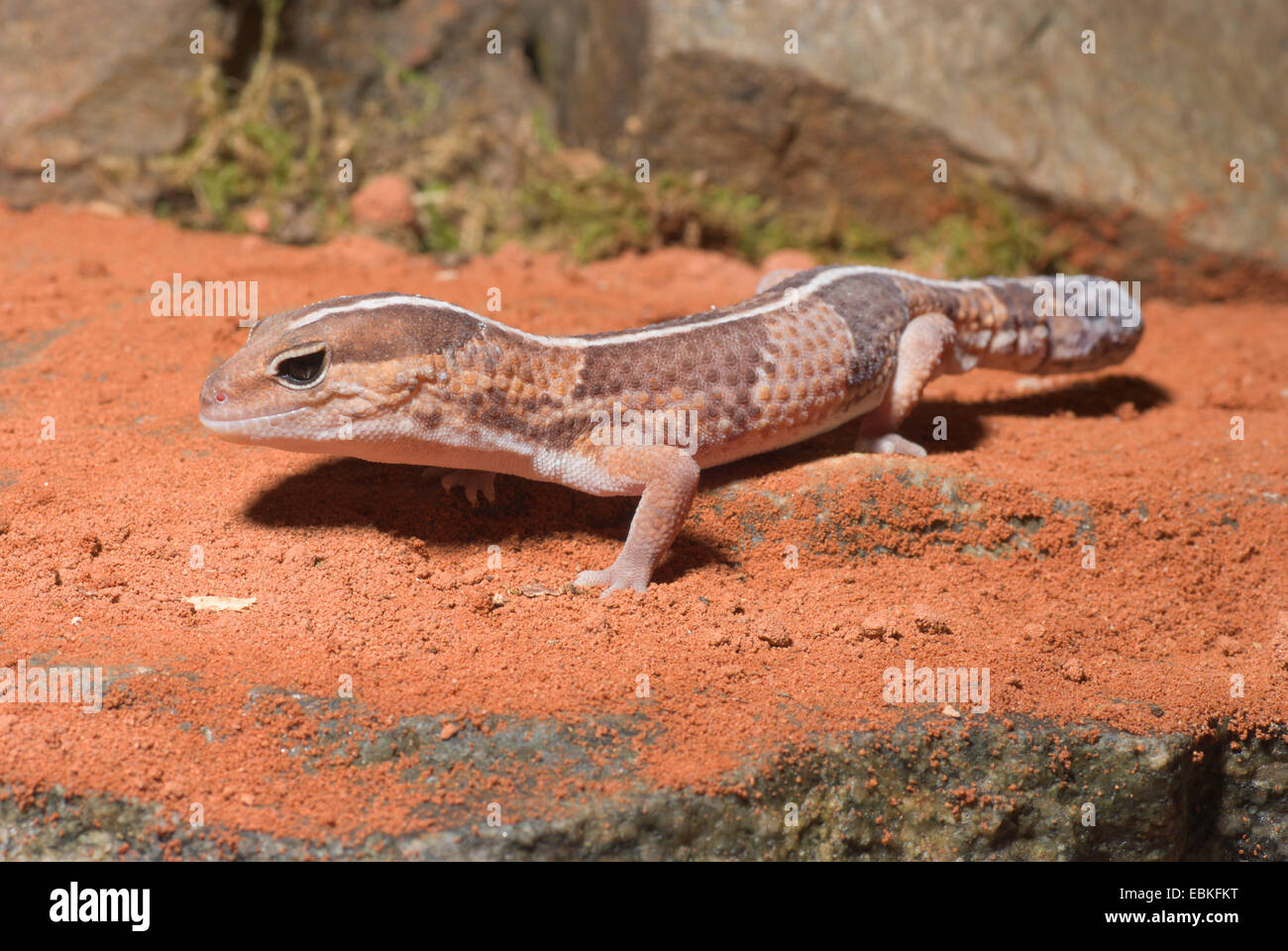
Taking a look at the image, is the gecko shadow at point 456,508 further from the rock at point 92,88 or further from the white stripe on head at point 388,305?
the rock at point 92,88

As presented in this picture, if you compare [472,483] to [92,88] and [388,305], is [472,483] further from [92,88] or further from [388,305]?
[92,88]

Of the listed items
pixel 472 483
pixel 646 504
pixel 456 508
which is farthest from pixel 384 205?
pixel 646 504

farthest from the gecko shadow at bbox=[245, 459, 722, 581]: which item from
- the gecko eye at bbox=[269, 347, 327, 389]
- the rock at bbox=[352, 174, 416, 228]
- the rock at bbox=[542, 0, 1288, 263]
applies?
the rock at bbox=[542, 0, 1288, 263]

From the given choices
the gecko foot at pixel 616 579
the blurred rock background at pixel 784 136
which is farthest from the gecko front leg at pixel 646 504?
the blurred rock background at pixel 784 136

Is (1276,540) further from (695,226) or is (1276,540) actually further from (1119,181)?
(695,226)

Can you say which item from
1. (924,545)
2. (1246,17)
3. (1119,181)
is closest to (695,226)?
(1119,181)

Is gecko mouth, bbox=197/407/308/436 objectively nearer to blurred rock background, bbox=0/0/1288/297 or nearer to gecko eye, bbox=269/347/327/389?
gecko eye, bbox=269/347/327/389

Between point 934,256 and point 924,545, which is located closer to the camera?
point 924,545
